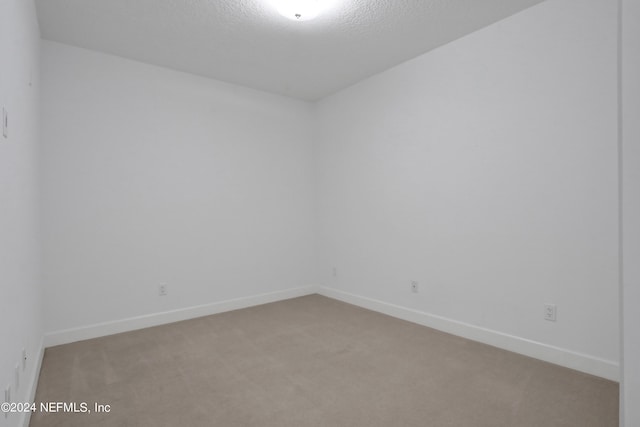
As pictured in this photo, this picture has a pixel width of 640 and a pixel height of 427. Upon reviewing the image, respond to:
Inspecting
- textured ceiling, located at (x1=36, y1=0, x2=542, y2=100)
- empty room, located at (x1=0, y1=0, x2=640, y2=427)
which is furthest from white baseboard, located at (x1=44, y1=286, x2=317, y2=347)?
textured ceiling, located at (x1=36, y1=0, x2=542, y2=100)

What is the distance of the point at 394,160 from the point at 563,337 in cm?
218

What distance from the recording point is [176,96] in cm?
373

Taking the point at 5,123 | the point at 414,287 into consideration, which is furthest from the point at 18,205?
the point at 414,287

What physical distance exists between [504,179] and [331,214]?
2304mm

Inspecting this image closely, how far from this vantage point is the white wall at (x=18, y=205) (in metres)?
1.47

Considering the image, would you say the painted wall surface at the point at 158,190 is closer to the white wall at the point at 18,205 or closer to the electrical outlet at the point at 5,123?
the white wall at the point at 18,205

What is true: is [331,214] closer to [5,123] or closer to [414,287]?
[414,287]

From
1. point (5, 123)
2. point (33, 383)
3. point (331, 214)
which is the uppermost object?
point (5, 123)

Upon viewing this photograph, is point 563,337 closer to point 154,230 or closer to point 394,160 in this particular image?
point 394,160

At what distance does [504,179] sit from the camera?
2.86 m

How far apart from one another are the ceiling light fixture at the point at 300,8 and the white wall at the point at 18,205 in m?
1.59

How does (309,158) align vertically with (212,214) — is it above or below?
above

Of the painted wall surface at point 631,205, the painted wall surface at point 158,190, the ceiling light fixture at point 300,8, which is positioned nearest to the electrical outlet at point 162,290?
the painted wall surface at point 158,190

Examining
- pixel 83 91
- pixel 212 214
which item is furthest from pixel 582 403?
pixel 83 91
